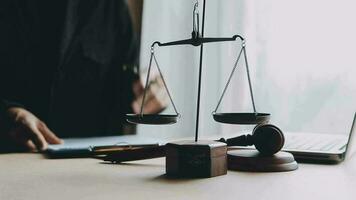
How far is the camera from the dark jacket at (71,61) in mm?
1718

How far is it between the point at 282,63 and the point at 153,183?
110cm

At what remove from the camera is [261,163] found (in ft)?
2.32

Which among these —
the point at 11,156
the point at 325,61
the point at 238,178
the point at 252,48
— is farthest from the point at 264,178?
the point at 252,48

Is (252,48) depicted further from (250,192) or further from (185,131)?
(250,192)

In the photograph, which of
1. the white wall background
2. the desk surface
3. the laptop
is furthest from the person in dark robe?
the desk surface

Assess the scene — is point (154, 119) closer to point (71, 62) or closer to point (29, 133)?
point (29, 133)

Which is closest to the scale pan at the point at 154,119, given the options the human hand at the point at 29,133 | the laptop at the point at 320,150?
Answer: the laptop at the point at 320,150

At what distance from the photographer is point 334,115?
1534 millimetres

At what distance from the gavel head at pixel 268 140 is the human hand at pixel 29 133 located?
0.48 metres

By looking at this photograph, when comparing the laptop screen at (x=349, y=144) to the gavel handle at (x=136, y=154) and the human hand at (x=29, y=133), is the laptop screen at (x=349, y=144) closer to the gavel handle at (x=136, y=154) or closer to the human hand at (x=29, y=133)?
the gavel handle at (x=136, y=154)

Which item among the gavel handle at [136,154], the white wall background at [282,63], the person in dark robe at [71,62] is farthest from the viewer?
the person in dark robe at [71,62]

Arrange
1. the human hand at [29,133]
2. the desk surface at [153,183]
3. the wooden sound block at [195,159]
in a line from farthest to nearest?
the human hand at [29,133] → the wooden sound block at [195,159] → the desk surface at [153,183]

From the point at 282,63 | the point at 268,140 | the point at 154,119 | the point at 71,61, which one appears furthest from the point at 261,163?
the point at 71,61

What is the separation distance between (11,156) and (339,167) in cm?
59
